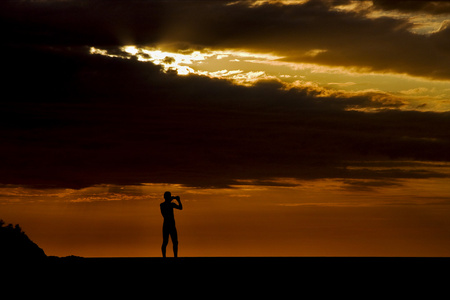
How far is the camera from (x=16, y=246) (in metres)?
25.4

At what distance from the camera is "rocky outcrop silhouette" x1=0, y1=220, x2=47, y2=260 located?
24281mm
